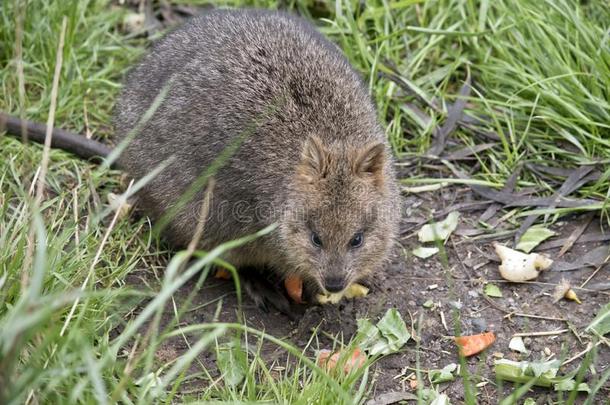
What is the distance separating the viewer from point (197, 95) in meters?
5.84

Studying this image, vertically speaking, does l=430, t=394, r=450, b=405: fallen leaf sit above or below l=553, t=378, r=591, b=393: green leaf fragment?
below

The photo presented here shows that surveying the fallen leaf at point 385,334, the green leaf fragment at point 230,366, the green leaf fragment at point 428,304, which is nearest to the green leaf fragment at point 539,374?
the fallen leaf at point 385,334

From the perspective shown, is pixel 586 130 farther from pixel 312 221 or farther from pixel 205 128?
pixel 205 128

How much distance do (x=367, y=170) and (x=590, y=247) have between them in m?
1.83

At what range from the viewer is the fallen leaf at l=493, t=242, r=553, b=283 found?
5883mm

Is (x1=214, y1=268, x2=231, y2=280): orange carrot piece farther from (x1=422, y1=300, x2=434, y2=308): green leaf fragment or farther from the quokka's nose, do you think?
(x1=422, y1=300, x2=434, y2=308): green leaf fragment

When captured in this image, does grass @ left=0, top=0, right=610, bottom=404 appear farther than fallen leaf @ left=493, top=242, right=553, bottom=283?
No

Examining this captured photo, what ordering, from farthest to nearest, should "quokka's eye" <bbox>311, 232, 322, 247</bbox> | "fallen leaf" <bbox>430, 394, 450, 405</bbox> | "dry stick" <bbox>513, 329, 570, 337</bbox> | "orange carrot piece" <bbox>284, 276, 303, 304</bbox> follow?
"orange carrot piece" <bbox>284, 276, 303, 304</bbox> < "dry stick" <bbox>513, 329, 570, 337</bbox> < "quokka's eye" <bbox>311, 232, 322, 247</bbox> < "fallen leaf" <bbox>430, 394, 450, 405</bbox>

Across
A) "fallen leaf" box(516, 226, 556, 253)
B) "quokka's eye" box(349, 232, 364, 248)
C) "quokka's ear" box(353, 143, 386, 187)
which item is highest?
"quokka's ear" box(353, 143, 386, 187)

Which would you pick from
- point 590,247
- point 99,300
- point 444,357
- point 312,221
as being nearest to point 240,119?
point 312,221

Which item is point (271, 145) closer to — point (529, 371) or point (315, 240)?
point (315, 240)

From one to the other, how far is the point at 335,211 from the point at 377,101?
2.01 meters

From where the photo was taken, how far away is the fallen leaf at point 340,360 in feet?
15.9

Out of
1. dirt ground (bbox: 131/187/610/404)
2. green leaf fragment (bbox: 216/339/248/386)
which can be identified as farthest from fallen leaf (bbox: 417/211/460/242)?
green leaf fragment (bbox: 216/339/248/386)
